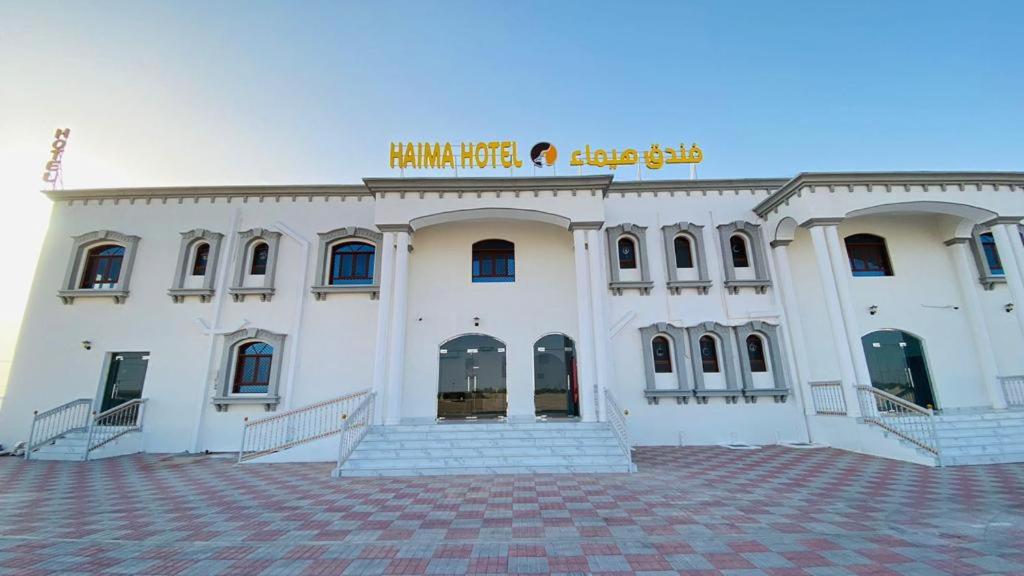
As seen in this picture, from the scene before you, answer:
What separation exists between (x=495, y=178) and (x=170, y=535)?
8903mm

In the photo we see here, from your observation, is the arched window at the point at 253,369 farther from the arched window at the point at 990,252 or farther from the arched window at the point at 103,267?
the arched window at the point at 990,252

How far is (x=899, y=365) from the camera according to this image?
37.3ft

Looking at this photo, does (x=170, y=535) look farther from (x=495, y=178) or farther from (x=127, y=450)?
(x=495, y=178)

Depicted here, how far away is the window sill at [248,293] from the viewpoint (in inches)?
442

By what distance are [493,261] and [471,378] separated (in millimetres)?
3380

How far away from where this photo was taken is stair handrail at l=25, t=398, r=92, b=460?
32.9 ft

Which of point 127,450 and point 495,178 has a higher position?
point 495,178

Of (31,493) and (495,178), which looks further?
(495,178)

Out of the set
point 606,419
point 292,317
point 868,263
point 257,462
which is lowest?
point 257,462

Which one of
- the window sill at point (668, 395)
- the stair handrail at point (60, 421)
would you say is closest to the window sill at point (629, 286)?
the window sill at point (668, 395)

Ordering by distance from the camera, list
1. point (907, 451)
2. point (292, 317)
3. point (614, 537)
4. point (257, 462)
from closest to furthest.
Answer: point (614, 537) < point (907, 451) < point (257, 462) < point (292, 317)

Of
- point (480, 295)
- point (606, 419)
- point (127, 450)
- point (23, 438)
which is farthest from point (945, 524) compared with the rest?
point (23, 438)

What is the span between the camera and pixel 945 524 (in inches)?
182

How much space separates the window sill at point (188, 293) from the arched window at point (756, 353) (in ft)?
48.5
